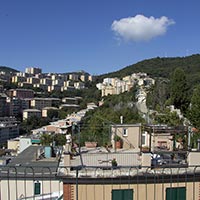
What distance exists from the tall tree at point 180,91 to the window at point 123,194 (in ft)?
75.5

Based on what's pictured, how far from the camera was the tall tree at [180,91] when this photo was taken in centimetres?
2902

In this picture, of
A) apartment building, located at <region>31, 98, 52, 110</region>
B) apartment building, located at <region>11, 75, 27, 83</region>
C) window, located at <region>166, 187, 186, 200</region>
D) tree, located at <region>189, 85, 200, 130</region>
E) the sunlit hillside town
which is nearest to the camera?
the sunlit hillside town

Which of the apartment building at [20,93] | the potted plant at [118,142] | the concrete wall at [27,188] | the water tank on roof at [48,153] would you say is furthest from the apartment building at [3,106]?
the concrete wall at [27,188]

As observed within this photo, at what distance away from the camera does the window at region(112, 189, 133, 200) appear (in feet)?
23.1

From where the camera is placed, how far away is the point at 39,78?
169875 mm

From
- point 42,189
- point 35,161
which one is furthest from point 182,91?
point 42,189

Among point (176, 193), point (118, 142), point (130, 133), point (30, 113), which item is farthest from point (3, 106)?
point (176, 193)

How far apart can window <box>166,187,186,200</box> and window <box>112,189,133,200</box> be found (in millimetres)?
811

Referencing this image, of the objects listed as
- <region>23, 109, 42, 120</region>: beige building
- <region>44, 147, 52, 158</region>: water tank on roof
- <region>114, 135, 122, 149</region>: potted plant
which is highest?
<region>114, 135, 122, 149</region>: potted plant

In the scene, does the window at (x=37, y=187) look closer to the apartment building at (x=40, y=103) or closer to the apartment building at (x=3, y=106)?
the apartment building at (x=3, y=106)

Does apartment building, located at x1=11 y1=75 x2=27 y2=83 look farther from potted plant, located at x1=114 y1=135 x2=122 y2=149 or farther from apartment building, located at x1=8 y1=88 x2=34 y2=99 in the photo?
potted plant, located at x1=114 y1=135 x2=122 y2=149

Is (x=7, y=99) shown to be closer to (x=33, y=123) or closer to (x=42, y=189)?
(x=33, y=123)

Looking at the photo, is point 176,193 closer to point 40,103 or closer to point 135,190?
point 135,190

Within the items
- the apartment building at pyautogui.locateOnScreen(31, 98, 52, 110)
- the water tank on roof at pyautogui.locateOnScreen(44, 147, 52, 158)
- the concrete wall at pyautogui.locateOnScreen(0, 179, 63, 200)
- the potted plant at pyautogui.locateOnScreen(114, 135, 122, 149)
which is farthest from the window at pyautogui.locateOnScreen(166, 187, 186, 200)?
the apartment building at pyautogui.locateOnScreen(31, 98, 52, 110)
